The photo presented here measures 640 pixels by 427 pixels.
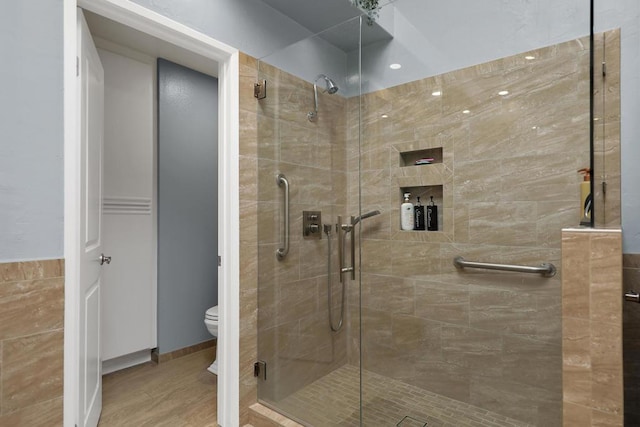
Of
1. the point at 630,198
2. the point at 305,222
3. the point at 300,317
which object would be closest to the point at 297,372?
the point at 300,317

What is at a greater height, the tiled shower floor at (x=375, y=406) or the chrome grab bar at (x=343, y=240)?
the chrome grab bar at (x=343, y=240)

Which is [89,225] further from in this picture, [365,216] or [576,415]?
[576,415]

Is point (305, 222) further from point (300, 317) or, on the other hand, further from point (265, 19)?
point (265, 19)

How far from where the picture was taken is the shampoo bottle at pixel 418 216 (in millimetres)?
2088

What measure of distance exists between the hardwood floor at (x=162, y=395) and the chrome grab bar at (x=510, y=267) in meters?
1.69

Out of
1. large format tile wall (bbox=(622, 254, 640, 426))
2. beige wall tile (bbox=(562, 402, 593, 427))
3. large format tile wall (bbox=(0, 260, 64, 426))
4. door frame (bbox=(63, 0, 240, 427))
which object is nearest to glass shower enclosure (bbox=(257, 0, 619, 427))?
door frame (bbox=(63, 0, 240, 427))

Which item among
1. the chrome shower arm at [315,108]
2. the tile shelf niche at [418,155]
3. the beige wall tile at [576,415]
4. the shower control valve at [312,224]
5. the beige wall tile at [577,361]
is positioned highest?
the chrome shower arm at [315,108]

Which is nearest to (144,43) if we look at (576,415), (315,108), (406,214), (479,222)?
(315,108)

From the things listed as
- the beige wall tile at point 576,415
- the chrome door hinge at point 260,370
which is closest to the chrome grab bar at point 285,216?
the chrome door hinge at point 260,370

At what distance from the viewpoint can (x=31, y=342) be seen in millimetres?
1285

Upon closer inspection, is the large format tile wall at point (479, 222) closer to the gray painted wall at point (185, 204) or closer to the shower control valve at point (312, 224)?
the shower control valve at point (312, 224)

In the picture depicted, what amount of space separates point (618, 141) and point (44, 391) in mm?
2728

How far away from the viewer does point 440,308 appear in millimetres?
2018

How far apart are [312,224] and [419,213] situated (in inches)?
25.9
